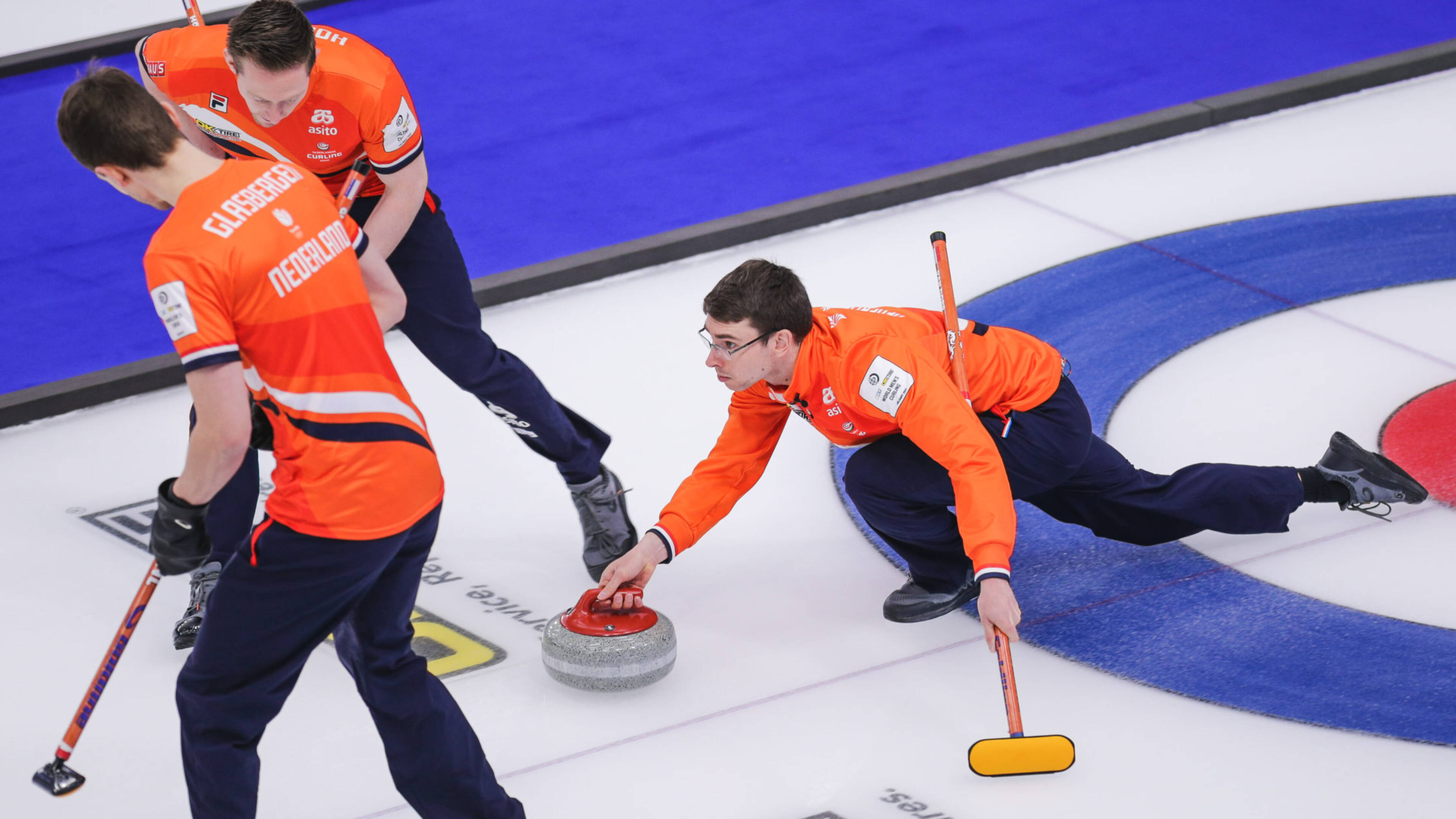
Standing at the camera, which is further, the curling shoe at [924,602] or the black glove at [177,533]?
the curling shoe at [924,602]

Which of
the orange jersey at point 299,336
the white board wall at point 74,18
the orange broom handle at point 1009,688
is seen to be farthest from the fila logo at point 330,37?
the white board wall at point 74,18

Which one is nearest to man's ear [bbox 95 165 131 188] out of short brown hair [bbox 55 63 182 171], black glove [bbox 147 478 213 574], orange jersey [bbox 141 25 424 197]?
short brown hair [bbox 55 63 182 171]

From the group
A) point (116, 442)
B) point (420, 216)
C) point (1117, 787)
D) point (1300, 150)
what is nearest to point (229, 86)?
point (420, 216)

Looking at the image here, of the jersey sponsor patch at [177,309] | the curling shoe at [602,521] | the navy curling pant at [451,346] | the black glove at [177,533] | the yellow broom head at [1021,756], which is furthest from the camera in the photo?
the curling shoe at [602,521]

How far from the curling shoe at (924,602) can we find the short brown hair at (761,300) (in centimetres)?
90

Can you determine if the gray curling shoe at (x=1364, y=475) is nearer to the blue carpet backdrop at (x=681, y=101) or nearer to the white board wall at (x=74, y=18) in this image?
the blue carpet backdrop at (x=681, y=101)

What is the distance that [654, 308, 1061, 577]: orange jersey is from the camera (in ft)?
12.1

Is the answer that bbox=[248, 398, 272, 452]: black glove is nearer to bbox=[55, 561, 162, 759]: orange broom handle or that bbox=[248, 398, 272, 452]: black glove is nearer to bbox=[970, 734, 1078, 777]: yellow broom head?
bbox=[55, 561, 162, 759]: orange broom handle

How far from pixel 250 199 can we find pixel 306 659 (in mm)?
910

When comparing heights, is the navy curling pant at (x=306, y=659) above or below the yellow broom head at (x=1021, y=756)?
above

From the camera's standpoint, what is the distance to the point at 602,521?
4648 millimetres

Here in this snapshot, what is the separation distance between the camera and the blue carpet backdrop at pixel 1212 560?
13.0 feet

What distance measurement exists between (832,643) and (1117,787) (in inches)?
36.8

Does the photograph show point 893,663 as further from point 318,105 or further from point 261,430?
point 318,105
